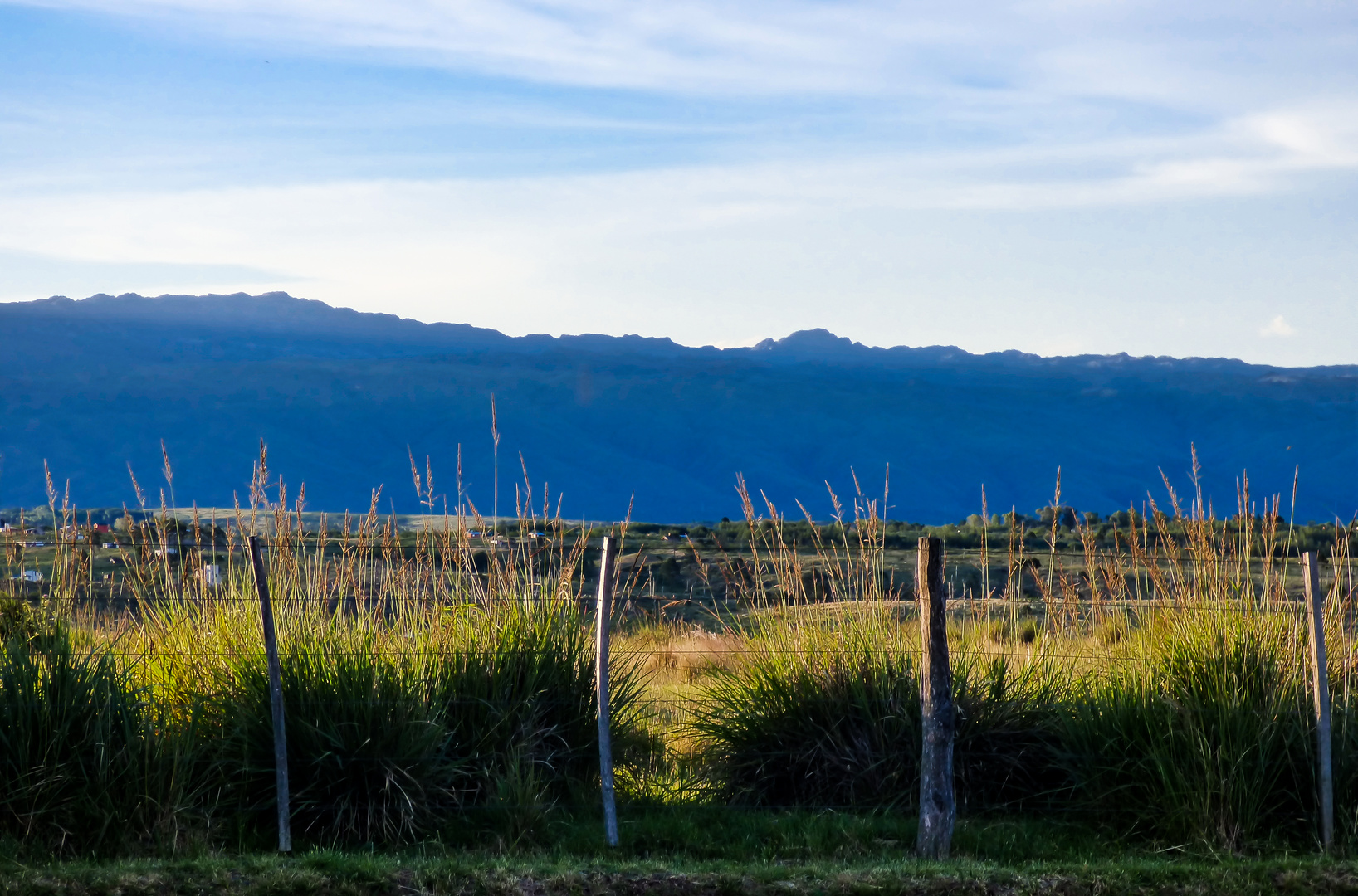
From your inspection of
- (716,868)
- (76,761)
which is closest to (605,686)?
(716,868)

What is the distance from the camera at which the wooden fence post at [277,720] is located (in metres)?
5.66

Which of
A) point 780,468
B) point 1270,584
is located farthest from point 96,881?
point 780,468

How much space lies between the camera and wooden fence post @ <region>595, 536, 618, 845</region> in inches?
233

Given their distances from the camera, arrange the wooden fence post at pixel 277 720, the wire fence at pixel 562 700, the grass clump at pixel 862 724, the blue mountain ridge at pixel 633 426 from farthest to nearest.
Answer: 1. the blue mountain ridge at pixel 633 426
2. the grass clump at pixel 862 724
3. the wire fence at pixel 562 700
4. the wooden fence post at pixel 277 720

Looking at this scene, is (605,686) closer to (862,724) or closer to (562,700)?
(562,700)

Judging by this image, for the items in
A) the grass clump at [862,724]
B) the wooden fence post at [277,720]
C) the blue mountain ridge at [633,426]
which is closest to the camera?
the wooden fence post at [277,720]

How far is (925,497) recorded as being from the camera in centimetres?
11138

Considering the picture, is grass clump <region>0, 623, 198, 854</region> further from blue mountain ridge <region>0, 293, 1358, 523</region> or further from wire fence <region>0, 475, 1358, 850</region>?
blue mountain ridge <region>0, 293, 1358, 523</region>

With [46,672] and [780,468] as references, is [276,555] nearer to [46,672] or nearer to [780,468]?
[46,672]

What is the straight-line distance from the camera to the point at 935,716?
580cm

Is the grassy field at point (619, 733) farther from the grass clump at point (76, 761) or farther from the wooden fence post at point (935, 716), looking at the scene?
the wooden fence post at point (935, 716)

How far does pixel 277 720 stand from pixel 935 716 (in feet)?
10.4

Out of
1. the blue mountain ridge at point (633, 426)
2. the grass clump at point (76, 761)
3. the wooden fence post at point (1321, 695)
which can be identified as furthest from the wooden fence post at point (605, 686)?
the blue mountain ridge at point (633, 426)

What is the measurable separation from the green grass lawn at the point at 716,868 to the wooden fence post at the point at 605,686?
13 centimetres
